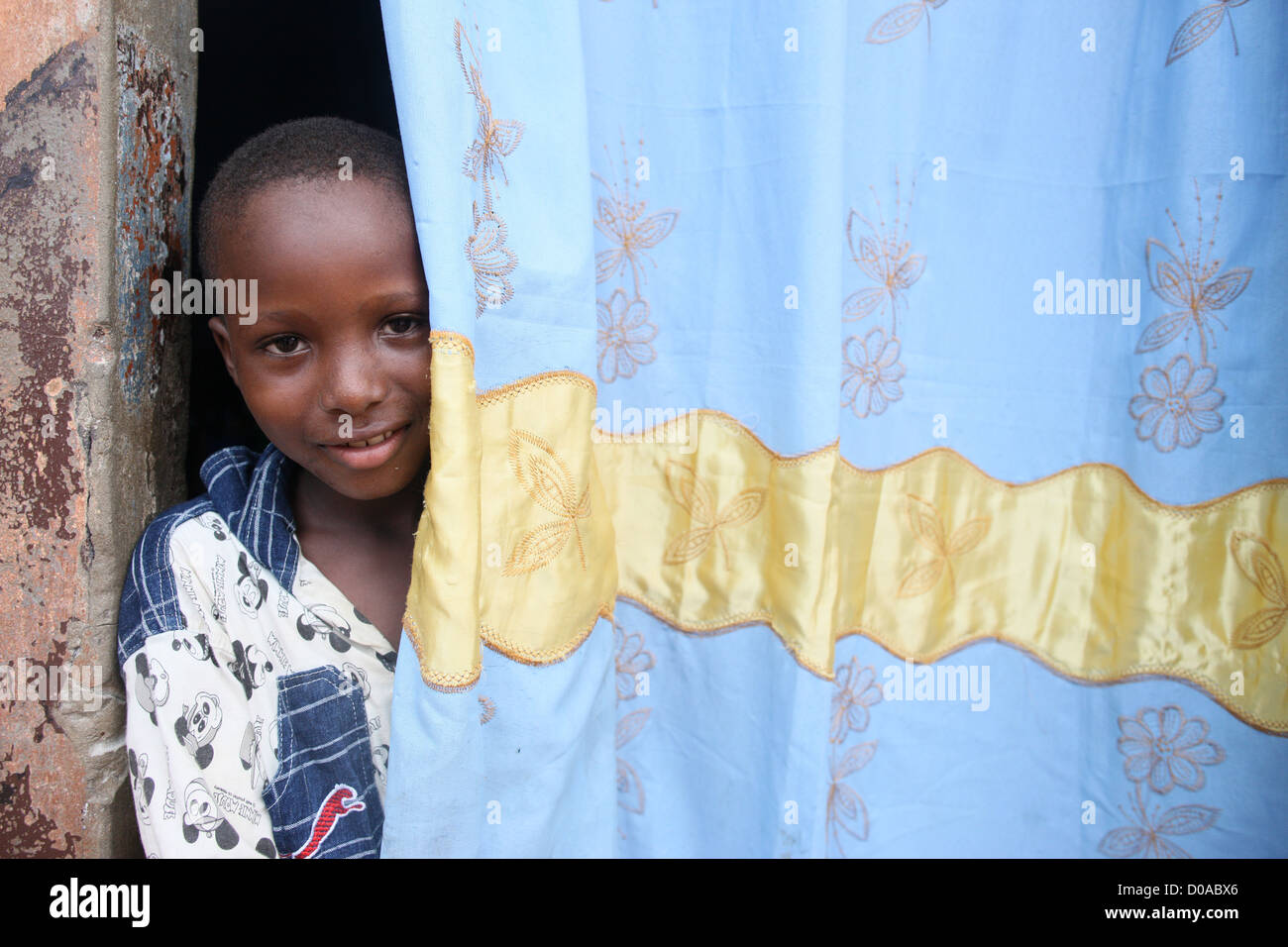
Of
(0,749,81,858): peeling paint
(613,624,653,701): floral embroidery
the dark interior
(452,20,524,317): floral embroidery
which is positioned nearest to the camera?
(452,20,524,317): floral embroidery

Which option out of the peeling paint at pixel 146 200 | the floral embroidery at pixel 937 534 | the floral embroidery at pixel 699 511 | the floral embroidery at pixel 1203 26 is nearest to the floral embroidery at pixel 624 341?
the floral embroidery at pixel 699 511

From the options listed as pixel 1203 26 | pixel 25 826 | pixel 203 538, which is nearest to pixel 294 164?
pixel 203 538

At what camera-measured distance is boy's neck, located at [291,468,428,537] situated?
3.18 feet

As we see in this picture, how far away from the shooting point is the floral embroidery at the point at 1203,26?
2.88 feet

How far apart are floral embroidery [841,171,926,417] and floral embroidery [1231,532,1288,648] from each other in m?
0.43

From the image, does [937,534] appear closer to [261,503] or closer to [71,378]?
[261,503]

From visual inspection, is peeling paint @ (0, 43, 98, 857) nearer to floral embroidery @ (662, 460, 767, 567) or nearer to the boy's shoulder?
the boy's shoulder

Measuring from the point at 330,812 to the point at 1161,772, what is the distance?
3.13ft

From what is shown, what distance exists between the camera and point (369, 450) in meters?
0.83

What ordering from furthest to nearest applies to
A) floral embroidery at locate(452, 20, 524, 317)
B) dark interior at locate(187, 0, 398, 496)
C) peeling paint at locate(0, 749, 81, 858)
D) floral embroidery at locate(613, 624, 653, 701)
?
dark interior at locate(187, 0, 398, 496), floral embroidery at locate(613, 624, 653, 701), peeling paint at locate(0, 749, 81, 858), floral embroidery at locate(452, 20, 524, 317)

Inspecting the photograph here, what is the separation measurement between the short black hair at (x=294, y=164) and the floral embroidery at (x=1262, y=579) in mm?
1001

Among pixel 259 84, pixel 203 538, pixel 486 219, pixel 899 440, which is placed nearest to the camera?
pixel 486 219

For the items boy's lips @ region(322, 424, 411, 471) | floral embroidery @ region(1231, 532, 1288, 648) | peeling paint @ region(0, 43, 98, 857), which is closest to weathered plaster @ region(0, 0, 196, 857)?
peeling paint @ region(0, 43, 98, 857)

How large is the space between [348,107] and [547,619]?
1.21 m
